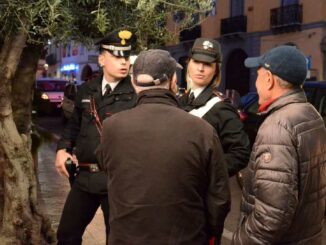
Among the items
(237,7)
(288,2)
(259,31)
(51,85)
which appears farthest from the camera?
(237,7)

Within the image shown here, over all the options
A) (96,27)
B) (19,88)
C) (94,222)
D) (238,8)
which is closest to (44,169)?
(94,222)

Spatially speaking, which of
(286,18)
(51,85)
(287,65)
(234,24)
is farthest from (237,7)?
(287,65)

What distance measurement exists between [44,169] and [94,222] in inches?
168

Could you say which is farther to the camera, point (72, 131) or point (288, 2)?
point (288, 2)

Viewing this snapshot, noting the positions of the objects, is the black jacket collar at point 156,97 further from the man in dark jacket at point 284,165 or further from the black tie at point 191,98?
the black tie at point 191,98

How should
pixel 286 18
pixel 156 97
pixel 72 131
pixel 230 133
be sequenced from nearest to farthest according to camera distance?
pixel 156 97 → pixel 230 133 → pixel 72 131 → pixel 286 18

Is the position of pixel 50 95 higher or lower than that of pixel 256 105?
lower

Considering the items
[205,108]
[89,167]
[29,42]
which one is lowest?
[89,167]

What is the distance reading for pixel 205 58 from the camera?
373 centimetres

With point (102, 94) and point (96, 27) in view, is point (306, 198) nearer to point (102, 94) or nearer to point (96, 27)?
point (102, 94)

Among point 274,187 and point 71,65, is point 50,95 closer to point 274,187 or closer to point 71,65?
point 274,187

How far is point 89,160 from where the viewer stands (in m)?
3.87

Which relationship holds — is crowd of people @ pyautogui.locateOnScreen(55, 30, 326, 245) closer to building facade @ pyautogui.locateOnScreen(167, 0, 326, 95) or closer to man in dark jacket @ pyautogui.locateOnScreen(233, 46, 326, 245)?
man in dark jacket @ pyautogui.locateOnScreen(233, 46, 326, 245)

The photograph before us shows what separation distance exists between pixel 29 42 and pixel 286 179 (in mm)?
2580
